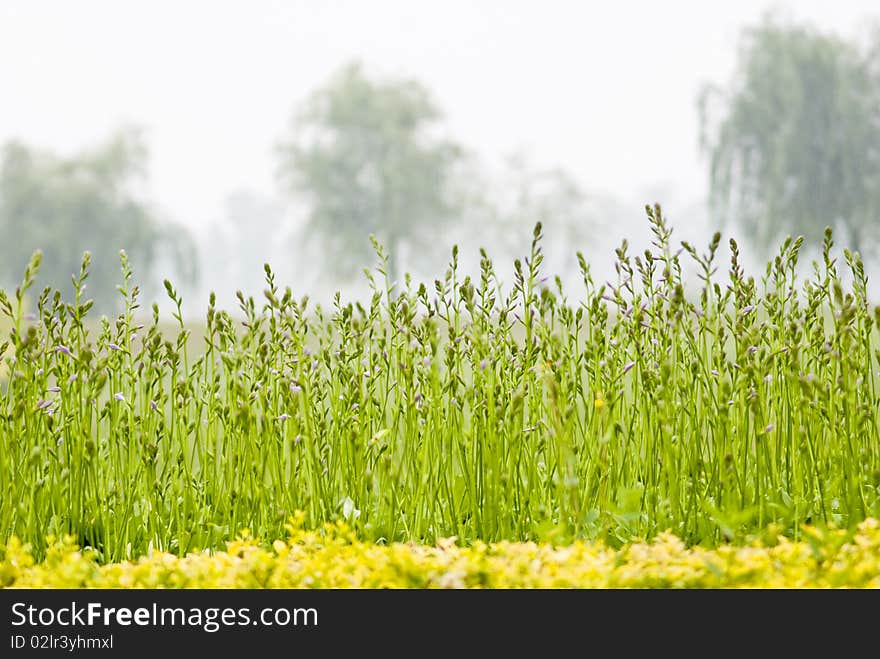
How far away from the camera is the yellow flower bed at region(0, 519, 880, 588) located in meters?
2.26

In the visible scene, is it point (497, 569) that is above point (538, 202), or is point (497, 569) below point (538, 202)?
below

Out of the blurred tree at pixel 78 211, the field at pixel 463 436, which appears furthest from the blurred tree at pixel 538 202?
the field at pixel 463 436

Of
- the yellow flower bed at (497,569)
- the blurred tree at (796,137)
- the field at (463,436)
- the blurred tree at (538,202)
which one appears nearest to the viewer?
the yellow flower bed at (497,569)

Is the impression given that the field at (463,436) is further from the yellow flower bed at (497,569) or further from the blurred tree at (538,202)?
the blurred tree at (538,202)

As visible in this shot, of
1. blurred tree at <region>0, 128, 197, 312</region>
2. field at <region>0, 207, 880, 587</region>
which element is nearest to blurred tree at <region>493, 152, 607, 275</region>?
blurred tree at <region>0, 128, 197, 312</region>

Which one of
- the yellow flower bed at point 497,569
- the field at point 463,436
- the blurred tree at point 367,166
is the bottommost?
the yellow flower bed at point 497,569

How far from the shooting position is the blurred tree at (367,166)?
33.2m

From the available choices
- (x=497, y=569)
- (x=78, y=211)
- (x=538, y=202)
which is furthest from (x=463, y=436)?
(x=538, y=202)

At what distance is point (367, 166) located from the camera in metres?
34.3

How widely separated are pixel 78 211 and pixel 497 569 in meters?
29.3

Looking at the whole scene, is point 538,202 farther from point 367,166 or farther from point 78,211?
point 78,211

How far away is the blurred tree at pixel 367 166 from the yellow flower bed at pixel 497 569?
1193 inches

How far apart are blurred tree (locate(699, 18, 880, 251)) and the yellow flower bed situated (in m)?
21.1
